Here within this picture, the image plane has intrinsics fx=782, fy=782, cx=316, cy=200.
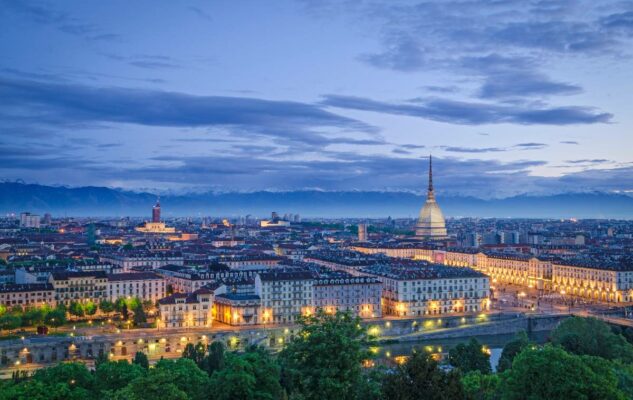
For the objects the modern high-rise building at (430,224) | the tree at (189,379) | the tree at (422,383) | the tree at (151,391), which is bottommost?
the tree at (189,379)

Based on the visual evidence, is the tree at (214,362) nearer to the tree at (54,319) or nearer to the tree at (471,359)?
the tree at (471,359)

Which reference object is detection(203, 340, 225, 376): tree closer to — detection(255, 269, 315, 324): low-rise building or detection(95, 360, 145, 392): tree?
detection(95, 360, 145, 392): tree

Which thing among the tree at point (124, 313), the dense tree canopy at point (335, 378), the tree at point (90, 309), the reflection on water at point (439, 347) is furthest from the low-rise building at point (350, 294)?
the dense tree canopy at point (335, 378)

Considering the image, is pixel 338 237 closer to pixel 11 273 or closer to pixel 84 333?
pixel 11 273

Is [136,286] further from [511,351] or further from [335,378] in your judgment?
[335,378]

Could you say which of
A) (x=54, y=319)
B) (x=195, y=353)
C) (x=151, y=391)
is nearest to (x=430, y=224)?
(x=54, y=319)
